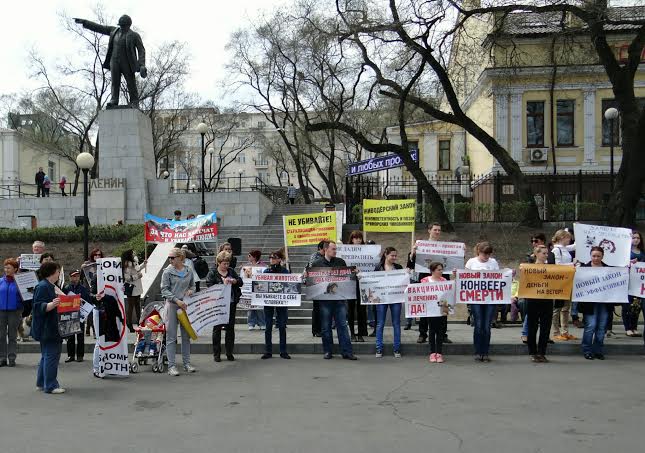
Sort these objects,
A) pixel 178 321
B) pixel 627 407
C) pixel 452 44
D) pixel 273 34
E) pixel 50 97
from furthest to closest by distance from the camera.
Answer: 1. pixel 50 97
2. pixel 273 34
3. pixel 452 44
4. pixel 178 321
5. pixel 627 407

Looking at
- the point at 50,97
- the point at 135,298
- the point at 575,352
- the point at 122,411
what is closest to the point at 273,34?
the point at 50,97

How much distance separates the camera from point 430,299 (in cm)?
1185

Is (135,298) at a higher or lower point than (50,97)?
lower

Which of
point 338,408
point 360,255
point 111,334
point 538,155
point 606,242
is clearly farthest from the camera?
point 538,155

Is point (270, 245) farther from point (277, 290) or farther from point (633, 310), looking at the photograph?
point (633, 310)

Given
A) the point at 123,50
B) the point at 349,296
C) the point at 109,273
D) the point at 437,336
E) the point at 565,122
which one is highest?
the point at 123,50

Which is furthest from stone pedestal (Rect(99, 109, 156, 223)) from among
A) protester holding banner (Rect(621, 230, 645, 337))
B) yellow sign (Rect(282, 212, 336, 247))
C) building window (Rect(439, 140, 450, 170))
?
building window (Rect(439, 140, 450, 170))

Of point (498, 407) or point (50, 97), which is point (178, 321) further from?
point (50, 97)

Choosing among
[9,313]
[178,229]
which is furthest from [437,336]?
[178,229]

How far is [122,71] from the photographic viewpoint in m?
27.1

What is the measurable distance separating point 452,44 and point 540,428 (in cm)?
1871

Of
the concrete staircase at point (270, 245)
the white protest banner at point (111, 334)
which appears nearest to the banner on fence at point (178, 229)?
the concrete staircase at point (270, 245)

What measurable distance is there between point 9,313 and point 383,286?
6156 millimetres

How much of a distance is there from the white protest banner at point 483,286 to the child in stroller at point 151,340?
4.78m
